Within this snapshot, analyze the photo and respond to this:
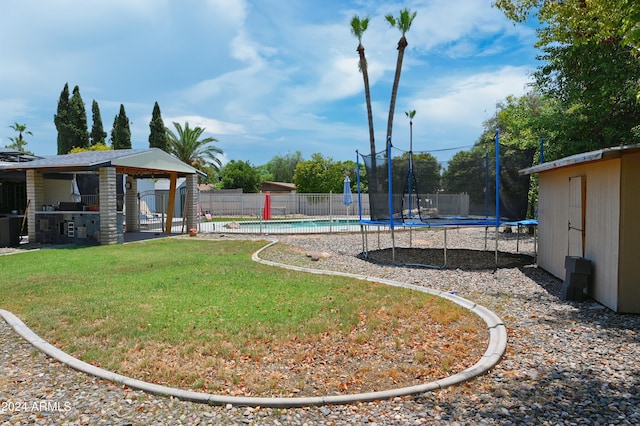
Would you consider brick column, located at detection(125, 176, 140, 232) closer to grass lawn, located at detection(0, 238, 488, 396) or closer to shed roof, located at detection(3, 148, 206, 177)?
shed roof, located at detection(3, 148, 206, 177)

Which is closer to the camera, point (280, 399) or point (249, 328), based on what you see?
point (280, 399)

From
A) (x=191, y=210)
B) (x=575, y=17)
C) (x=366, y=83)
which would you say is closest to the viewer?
(x=575, y=17)

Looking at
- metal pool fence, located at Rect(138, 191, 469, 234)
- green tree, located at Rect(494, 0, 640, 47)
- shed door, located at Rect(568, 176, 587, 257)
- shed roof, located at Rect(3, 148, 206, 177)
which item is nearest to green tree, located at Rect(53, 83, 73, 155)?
metal pool fence, located at Rect(138, 191, 469, 234)

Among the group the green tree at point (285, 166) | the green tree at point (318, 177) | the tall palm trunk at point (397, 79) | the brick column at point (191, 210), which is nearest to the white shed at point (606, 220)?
the brick column at point (191, 210)

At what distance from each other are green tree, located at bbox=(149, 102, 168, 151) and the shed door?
36403 mm

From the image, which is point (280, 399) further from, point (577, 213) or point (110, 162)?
point (110, 162)

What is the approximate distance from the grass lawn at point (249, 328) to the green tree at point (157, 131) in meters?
32.0

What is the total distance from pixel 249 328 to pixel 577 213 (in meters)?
5.89

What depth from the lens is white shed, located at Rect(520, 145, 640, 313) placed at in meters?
5.86

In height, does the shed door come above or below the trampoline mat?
above

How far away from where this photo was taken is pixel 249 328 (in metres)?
5.02

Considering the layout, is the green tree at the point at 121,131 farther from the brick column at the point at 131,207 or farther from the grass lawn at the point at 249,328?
the grass lawn at the point at 249,328

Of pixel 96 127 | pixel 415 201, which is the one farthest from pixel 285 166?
pixel 415 201

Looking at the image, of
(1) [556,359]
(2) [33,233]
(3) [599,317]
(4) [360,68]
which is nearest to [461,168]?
(3) [599,317]
